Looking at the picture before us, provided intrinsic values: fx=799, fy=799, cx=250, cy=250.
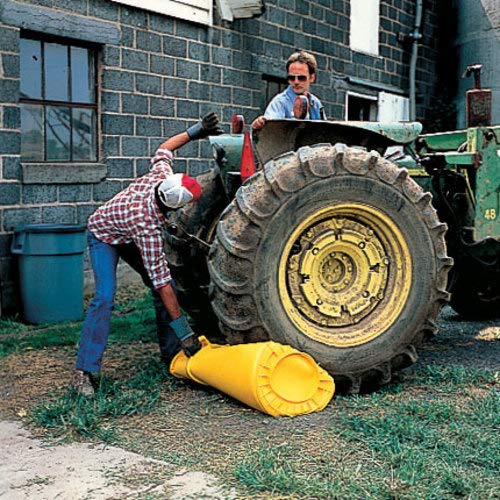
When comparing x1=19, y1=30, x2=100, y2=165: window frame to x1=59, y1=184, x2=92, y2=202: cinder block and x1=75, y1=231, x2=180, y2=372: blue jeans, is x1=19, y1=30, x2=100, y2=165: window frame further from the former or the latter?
x1=75, y1=231, x2=180, y2=372: blue jeans

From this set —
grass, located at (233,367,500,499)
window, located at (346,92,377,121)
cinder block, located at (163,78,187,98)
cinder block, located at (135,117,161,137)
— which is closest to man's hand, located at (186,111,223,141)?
grass, located at (233,367,500,499)

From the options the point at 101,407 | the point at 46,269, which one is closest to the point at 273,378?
the point at 101,407

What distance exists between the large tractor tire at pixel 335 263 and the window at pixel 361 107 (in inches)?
340

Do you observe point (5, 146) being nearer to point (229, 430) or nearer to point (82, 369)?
point (82, 369)

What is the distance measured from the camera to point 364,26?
508 inches

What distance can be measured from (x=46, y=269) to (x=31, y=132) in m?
1.45

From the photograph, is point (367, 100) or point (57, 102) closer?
point (57, 102)

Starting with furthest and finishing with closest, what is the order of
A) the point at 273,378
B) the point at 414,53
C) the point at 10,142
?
the point at 414,53 → the point at 10,142 → the point at 273,378

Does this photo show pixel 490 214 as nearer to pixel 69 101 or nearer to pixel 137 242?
pixel 137 242

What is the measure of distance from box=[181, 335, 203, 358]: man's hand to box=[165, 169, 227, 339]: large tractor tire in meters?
0.61

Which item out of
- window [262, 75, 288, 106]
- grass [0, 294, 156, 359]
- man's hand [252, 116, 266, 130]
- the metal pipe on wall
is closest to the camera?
man's hand [252, 116, 266, 130]

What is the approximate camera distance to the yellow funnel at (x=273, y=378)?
3.96 m

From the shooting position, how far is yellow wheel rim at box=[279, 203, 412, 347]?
4305mm

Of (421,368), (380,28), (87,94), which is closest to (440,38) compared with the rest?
(380,28)
